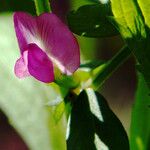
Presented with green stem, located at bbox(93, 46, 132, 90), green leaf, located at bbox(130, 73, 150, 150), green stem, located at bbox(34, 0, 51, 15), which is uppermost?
green stem, located at bbox(34, 0, 51, 15)

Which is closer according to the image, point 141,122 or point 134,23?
point 134,23

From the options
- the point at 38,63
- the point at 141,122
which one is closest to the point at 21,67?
the point at 38,63

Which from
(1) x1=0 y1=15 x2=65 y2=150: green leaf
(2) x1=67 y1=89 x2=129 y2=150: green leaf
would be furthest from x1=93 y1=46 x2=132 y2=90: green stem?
(1) x1=0 y1=15 x2=65 y2=150: green leaf

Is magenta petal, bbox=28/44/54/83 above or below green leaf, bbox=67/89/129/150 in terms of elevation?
above

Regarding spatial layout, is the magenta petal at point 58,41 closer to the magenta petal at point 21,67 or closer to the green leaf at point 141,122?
the magenta petal at point 21,67

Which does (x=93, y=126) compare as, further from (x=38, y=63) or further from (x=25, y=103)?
(x=25, y=103)

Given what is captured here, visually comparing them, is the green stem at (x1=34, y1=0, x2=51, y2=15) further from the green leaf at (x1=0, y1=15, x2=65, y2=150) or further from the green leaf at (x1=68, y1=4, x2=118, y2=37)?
the green leaf at (x1=0, y1=15, x2=65, y2=150)

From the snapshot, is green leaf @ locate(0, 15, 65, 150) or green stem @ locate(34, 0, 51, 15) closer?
green stem @ locate(34, 0, 51, 15)

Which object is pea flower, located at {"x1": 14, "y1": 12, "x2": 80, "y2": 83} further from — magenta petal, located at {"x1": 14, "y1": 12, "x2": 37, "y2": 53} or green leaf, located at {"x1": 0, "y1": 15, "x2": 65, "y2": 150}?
green leaf, located at {"x1": 0, "y1": 15, "x2": 65, "y2": 150}
